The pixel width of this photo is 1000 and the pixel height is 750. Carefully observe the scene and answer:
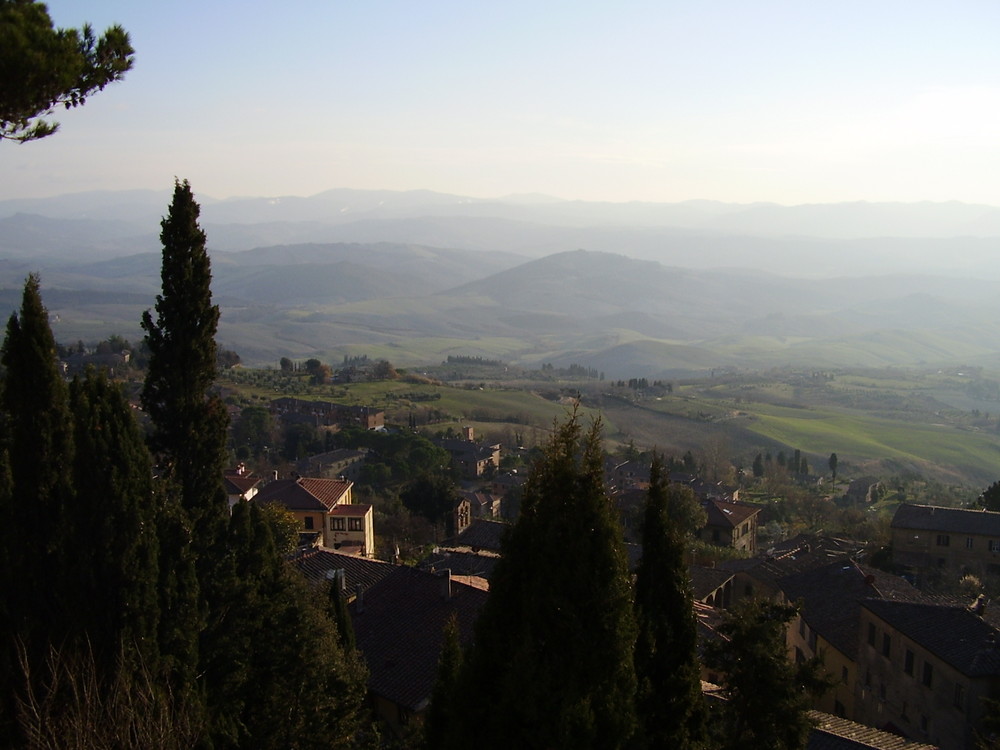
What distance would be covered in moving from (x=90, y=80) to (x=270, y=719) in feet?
27.1

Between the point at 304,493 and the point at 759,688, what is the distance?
25895 millimetres

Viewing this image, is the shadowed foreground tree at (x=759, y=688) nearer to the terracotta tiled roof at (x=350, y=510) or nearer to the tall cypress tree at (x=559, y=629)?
the tall cypress tree at (x=559, y=629)

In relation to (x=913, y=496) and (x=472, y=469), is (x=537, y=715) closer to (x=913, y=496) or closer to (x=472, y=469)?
(x=472, y=469)

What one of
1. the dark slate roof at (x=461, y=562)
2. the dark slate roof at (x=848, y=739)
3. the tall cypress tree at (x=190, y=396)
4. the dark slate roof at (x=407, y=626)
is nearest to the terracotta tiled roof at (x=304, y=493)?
A: the dark slate roof at (x=461, y=562)

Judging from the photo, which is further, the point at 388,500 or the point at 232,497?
the point at 388,500

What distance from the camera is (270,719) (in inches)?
467

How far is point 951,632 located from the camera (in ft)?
60.2

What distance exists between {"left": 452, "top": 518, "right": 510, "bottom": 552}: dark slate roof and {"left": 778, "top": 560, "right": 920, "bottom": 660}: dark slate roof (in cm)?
1145

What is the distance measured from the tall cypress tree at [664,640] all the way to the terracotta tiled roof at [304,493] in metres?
26.0

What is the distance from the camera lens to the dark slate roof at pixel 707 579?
93.6 feet

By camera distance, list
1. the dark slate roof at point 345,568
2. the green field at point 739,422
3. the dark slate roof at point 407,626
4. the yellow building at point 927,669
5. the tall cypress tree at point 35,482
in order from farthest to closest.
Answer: the green field at point 739,422, the dark slate roof at point 345,568, the dark slate roof at point 407,626, the yellow building at point 927,669, the tall cypress tree at point 35,482

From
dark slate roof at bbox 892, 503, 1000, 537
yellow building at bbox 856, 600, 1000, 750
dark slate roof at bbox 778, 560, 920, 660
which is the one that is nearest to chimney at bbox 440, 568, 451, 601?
dark slate roof at bbox 778, 560, 920, 660

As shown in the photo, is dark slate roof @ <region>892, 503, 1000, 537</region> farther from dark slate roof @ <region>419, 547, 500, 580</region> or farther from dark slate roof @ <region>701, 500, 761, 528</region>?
dark slate roof @ <region>419, 547, 500, 580</region>

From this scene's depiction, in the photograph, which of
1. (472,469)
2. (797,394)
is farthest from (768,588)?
(797,394)
